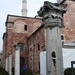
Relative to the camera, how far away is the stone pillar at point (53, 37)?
13.1 ft

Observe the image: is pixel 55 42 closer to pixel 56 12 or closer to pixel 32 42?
pixel 56 12

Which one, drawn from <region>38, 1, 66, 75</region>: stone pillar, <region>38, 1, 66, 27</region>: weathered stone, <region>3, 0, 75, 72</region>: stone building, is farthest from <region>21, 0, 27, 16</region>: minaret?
<region>38, 1, 66, 27</region>: weathered stone

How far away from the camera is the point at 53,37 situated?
415cm

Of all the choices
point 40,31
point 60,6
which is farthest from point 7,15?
point 60,6

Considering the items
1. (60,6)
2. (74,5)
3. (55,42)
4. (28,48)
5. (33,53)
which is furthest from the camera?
(28,48)

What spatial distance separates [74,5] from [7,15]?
36.0 ft

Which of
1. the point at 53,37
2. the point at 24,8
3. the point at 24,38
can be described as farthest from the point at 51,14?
the point at 24,8

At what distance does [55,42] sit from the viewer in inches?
162

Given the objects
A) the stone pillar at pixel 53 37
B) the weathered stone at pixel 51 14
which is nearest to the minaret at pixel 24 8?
the stone pillar at pixel 53 37

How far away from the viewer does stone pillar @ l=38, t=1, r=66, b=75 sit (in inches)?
158

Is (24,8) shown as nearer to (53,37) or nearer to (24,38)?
(24,38)

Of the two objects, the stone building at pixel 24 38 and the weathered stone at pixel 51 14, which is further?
the stone building at pixel 24 38

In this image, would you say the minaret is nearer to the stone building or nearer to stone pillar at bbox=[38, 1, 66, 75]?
the stone building

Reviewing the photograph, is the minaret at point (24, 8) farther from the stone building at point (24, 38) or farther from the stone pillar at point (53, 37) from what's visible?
the stone pillar at point (53, 37)
